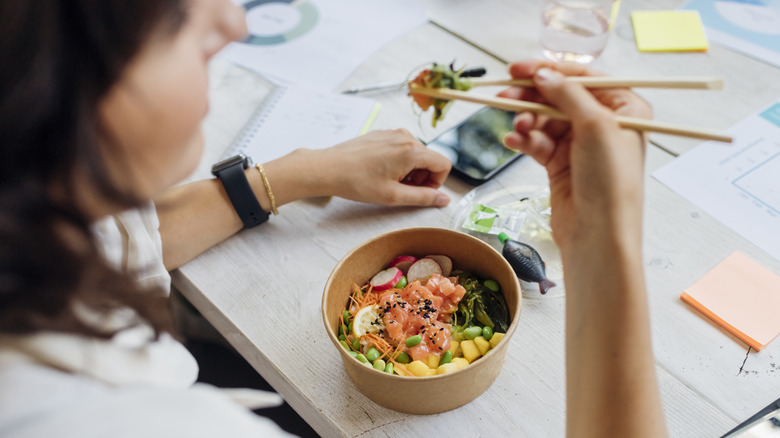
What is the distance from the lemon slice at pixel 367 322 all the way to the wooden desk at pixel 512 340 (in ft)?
0.21

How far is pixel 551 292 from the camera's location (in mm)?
925

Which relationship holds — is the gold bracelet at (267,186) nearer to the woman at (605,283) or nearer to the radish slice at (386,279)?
the radish slice at (386,279)

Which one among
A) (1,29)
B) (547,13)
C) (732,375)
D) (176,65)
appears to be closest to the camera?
(1,29)

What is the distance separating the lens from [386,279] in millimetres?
896

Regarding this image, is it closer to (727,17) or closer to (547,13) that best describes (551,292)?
(547,13)

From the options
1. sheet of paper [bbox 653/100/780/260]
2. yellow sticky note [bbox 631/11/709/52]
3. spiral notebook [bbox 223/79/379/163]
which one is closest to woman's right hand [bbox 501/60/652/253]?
sheet of paper [bbox 653/100/780/260]

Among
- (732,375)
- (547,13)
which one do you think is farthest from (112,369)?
(547,13)

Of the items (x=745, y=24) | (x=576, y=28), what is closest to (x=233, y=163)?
(x=576, y=28)

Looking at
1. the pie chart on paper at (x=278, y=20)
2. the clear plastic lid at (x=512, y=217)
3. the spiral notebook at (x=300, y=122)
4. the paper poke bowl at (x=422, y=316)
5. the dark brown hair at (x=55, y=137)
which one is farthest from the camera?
the pie chart on paper at (x=278, y=20)

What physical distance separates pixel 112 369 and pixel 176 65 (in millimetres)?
328

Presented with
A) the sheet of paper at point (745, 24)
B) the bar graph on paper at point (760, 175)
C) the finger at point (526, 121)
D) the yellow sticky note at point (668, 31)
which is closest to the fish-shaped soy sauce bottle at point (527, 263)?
the finger at point (526, 121)

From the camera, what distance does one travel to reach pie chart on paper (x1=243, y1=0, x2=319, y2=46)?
4.98ft

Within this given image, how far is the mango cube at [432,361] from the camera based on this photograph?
0.79 m

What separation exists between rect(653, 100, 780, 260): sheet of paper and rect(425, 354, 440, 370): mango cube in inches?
23.9
